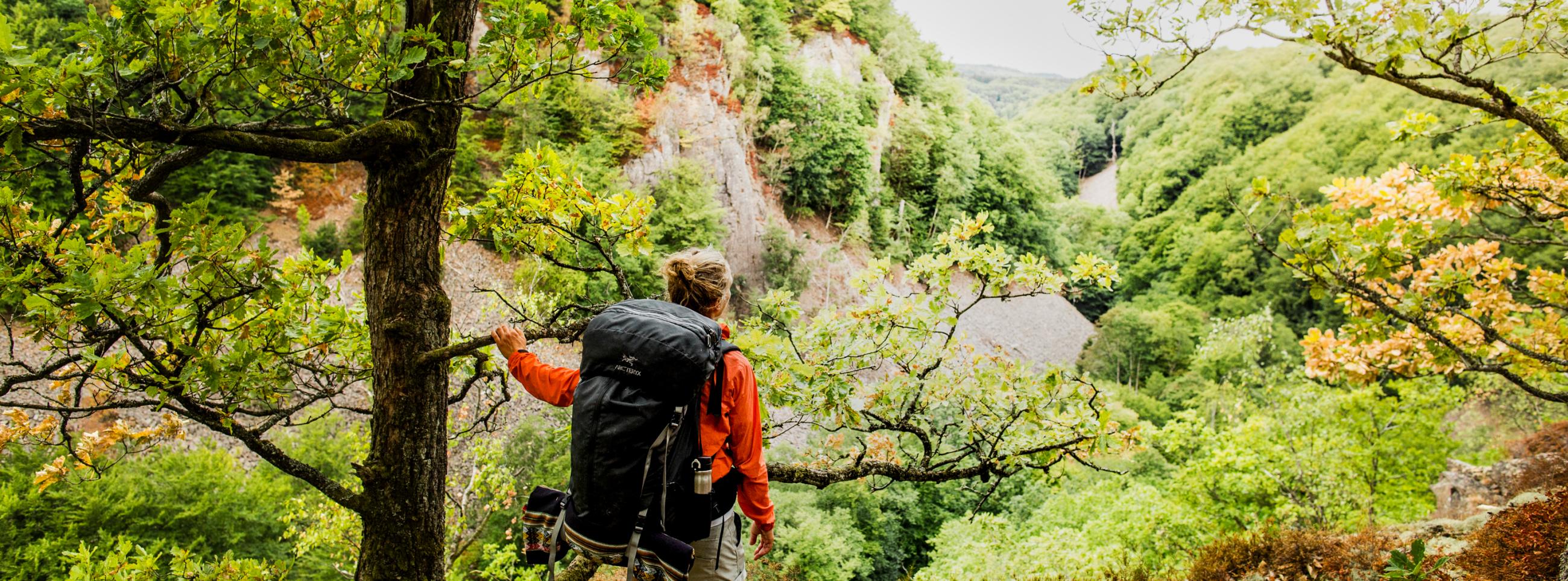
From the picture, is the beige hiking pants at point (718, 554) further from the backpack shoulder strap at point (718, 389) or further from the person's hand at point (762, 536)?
the backpack shoulder strap at point (718, 389)

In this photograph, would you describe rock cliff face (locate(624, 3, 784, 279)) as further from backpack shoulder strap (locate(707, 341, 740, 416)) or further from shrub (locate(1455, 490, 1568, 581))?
backpack shoulder strap (locate(707, 341, 740, 416))

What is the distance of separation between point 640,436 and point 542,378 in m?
0.53

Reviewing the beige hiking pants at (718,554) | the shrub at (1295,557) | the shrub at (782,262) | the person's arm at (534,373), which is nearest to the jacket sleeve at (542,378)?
the person's arm at (534,373)

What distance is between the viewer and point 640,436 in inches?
72.7

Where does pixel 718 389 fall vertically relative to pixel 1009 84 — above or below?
below

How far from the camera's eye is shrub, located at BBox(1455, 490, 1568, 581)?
3.54 meters

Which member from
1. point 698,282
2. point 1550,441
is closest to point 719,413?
point 698,282

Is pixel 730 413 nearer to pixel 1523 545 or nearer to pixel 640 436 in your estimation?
pixel 640 436

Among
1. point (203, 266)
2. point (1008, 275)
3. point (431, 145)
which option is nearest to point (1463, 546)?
point (1008, 275)

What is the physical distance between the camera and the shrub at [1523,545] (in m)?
3.54

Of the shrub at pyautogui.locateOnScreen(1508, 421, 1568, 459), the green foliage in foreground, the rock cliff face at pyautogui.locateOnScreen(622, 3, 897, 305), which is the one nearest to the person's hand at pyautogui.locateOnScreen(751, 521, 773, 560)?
the green foliage in foreground

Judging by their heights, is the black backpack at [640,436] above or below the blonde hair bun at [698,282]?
below

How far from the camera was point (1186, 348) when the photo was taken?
1136 inches

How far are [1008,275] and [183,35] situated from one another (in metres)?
3.49
